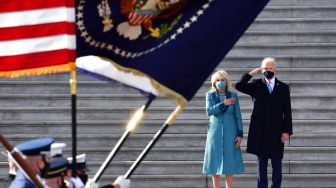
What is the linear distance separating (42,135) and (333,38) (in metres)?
4.02

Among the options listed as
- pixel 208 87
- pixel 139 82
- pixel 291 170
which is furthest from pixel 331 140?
pixel 139 82

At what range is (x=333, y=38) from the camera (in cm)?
1705

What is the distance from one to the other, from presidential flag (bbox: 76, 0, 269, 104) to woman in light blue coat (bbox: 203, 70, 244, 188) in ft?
17.5

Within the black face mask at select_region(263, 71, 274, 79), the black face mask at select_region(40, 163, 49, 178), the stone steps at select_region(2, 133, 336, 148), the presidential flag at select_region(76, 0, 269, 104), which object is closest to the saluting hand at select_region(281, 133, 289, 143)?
the black face mask at select_region(263, 71, 274, 79)

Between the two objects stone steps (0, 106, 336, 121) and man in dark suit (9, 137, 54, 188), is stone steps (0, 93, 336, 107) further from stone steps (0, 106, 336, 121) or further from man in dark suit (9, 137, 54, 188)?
man in dark suit (9, 137, 54, 188)

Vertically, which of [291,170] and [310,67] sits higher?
[310,67]

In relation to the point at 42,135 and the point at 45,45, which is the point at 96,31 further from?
the point at 42,135

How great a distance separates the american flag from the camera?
8.63 metres

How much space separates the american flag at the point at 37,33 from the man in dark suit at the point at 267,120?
571cm

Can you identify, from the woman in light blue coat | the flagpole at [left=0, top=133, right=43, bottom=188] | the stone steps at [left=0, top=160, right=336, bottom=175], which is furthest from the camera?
the stone steps at [left=0, top=160, right=336, bottom=175]

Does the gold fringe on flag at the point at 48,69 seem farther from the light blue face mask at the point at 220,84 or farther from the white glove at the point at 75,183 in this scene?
the light blue face mask at the point at 220,84

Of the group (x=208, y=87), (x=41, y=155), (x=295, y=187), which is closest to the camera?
(x=41, y=155)

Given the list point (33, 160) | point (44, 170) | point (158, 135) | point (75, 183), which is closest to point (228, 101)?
point (75, 183)

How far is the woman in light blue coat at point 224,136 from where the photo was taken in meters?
14.3
